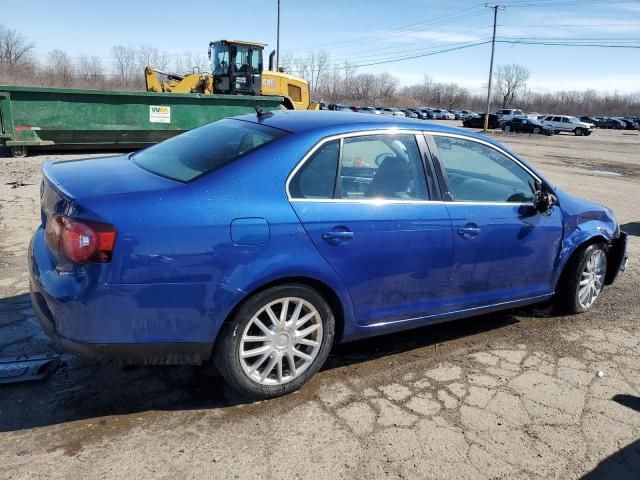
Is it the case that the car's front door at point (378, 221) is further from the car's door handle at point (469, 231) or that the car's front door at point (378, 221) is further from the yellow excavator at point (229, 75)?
the yellow excavator at point (229, 75)

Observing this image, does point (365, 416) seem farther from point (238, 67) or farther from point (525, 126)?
point (525, 126)

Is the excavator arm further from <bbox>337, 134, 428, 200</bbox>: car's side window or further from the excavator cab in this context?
<bbox>337, 134, 428, 200</bbox>: car's side window

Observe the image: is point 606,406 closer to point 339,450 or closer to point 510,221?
point 510,221

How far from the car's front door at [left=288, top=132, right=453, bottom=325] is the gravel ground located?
0.51 m

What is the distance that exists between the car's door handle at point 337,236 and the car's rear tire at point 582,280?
94.4 inches

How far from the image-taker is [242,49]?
1717cm

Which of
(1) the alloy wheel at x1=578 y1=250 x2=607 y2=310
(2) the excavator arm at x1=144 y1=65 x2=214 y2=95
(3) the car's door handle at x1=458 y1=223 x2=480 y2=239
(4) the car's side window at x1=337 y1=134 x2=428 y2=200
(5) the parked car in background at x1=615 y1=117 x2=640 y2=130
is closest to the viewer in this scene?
(4) the car's side window at x1=337 y1=134 x2=428 y2=200

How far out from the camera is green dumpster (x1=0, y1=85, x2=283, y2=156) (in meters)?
12.6

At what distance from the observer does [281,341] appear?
308 cm

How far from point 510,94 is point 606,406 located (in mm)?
118852

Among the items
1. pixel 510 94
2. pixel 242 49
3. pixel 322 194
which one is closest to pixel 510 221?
pixel 322 194

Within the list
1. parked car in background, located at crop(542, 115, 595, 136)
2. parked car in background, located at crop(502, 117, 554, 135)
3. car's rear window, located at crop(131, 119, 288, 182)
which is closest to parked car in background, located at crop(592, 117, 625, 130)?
parked car in background, located at crop(542, 115, 595, 136)

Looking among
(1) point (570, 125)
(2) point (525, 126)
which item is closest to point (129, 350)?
(2) point (525, 126)

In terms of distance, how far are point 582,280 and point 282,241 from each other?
10.0 feet
